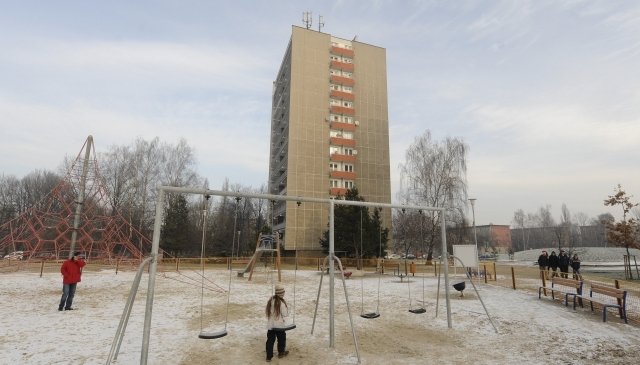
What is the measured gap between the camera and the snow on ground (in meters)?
7.14

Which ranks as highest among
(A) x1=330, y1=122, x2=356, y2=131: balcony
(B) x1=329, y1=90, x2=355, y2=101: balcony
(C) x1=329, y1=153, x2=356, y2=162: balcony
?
(B) x1=329, y1=90, x2=355, y2=101: balcony

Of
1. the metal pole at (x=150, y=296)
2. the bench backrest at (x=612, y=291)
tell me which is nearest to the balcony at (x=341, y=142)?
the bench backrest at (x=612, y=291)

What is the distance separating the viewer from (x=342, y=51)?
5238 centimetres

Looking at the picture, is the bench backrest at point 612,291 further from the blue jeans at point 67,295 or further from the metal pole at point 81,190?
the metal pole at point 81,190

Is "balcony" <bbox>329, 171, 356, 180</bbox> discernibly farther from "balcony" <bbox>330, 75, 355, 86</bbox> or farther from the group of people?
the group of people

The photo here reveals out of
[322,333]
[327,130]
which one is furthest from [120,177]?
[322,333]

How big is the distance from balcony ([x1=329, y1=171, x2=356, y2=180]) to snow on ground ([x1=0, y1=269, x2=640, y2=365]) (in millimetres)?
33992

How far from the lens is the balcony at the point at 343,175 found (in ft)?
157

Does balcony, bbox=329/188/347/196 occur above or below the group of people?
above

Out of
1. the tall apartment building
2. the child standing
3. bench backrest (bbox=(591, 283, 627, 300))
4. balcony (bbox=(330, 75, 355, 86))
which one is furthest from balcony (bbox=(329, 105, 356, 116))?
the child standing

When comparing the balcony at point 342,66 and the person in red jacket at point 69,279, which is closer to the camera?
the person in red jacket at point 69,279

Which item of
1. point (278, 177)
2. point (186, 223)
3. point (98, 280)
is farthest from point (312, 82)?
point (98, 280)

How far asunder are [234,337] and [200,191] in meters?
3.94

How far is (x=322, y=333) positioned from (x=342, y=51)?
49.7m
